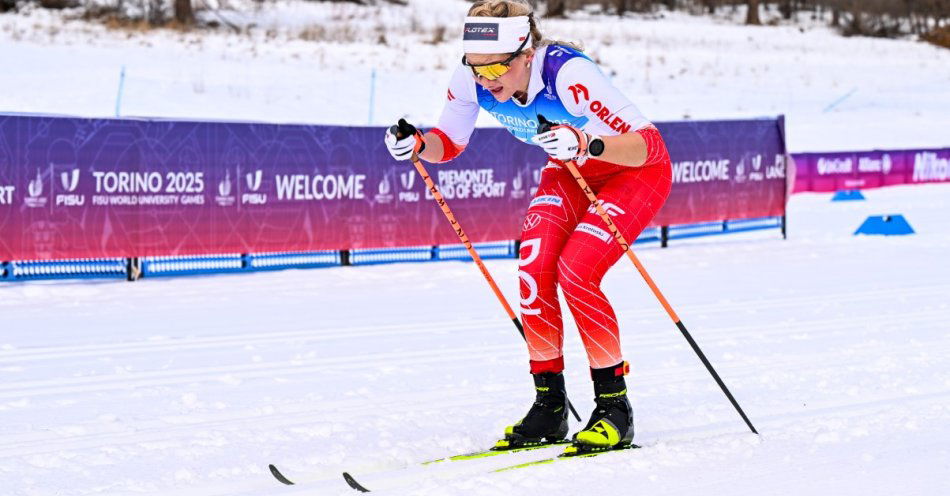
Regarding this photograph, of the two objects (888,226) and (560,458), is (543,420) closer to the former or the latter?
(560,458)

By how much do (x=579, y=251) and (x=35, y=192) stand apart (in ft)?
23.5

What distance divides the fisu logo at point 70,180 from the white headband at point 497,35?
22.7ft

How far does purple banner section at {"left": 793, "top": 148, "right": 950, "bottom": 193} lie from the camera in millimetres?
20281

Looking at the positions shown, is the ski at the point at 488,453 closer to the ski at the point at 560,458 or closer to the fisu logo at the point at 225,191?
the ski at the point at 560,458

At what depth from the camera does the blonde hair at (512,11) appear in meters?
4.35

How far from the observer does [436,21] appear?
36.6 meters

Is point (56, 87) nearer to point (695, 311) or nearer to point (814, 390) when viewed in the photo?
point (695, 311)

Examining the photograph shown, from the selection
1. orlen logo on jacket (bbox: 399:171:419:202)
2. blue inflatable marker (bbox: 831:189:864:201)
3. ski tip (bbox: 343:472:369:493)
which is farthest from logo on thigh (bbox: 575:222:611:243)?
blue inflatable marker (bbox: 831:189:864:201)

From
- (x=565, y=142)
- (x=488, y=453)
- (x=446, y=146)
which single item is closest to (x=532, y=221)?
(x=446, y=146)

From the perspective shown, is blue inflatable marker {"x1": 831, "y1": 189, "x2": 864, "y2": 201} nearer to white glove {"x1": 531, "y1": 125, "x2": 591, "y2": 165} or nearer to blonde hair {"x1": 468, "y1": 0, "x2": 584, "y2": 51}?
blonde hair {"x1": 468, "y1": 0, "x2": 584, "y2": 51}

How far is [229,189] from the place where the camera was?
11.1 meters

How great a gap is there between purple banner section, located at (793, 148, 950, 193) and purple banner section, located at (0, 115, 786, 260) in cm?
724

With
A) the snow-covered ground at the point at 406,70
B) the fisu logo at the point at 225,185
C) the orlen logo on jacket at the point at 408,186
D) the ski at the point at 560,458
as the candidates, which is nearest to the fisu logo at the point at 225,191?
the fisu logo at the point at 225,185

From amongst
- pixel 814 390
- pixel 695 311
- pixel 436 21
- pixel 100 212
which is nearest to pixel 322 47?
pixel 436 21
